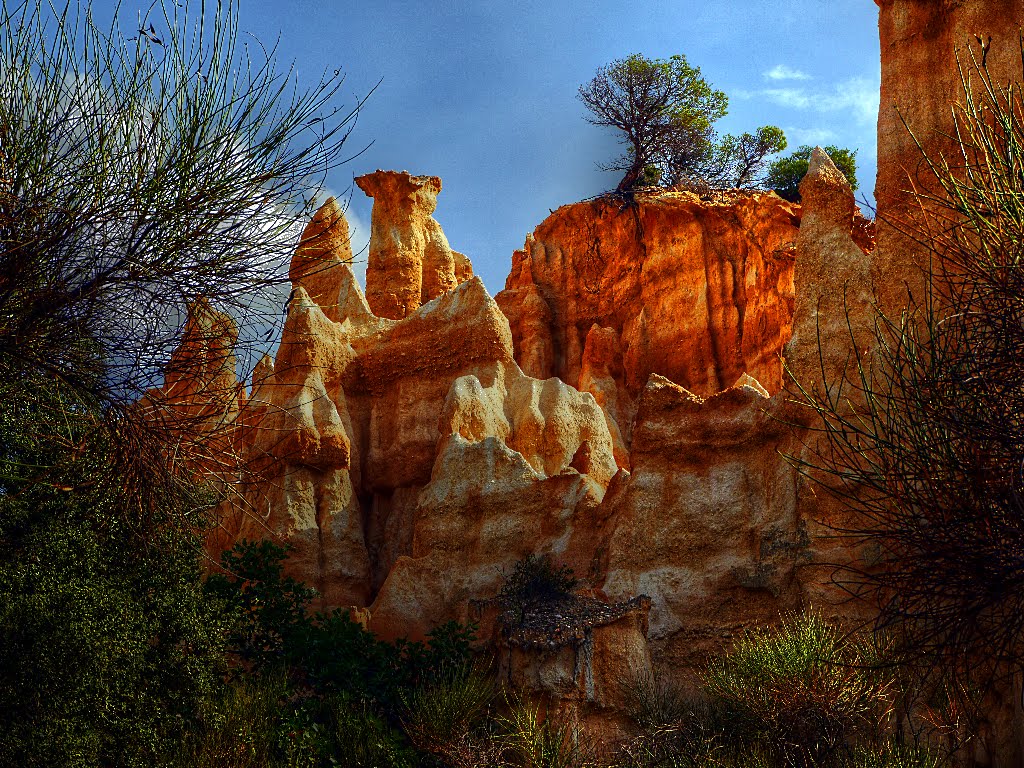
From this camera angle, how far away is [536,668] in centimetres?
1609

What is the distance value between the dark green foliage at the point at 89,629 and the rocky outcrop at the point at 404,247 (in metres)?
17.6

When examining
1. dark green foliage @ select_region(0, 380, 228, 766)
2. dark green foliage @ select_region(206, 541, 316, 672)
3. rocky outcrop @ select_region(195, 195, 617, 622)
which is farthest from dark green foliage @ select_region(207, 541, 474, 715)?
dark green foliage @ select_region(0, 380, 228, 766)

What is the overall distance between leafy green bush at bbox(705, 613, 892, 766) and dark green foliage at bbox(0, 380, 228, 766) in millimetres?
7235

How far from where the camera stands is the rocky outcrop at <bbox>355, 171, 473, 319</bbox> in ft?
107

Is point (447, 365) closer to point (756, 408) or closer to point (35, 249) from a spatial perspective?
point (756, 408)

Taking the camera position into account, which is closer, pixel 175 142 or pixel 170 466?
pixel 175 142

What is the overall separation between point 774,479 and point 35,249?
11843 mm

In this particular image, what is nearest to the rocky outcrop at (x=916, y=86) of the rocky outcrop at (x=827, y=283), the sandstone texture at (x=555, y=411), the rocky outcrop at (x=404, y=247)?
the rocky outcrop at (x=827, y=283)

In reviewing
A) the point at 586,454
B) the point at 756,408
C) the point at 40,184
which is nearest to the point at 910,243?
the point at 756,408

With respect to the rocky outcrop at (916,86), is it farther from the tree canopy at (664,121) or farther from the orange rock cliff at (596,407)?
the tree canopy at (664,121)

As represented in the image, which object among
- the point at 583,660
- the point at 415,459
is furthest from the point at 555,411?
the point at 583,660

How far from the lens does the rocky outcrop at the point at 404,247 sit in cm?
3272

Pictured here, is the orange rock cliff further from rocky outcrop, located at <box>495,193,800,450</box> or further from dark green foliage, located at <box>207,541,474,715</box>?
dark green foliage, located at <box>207,541,474,715</box>

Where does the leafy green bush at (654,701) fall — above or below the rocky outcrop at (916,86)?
below
